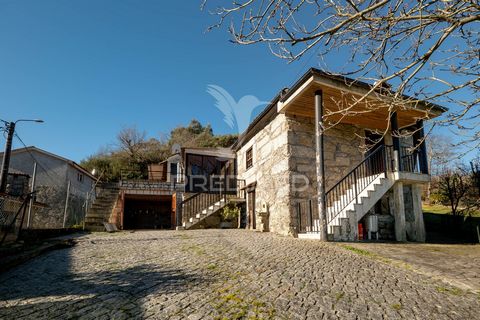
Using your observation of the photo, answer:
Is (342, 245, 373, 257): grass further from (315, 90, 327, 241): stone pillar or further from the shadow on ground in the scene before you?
the shadow on ground

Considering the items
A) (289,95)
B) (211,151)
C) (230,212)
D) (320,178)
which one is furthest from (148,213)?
(320,178)

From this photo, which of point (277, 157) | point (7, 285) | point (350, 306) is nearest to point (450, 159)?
point (350, 306)

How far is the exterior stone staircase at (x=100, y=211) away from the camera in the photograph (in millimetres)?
13109

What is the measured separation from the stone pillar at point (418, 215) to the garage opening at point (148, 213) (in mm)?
13688

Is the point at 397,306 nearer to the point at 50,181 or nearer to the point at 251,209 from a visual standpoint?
the point at 251,209

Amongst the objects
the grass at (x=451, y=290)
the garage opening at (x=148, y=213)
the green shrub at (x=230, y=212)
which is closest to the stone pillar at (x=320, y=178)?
the grass at (x=451, y=290)

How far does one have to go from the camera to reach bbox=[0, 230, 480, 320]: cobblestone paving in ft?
9.32

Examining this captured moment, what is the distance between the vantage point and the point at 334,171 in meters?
9.29

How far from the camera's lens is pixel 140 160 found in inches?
1241

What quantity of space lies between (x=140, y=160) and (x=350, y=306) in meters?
31.1

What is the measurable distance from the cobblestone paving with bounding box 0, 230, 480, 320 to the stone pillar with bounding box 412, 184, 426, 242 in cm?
465

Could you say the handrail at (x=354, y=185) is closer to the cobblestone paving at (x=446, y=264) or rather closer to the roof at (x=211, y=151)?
the cobblestone paving at (x=446, y=264)

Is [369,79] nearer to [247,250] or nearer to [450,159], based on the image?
[450,159]

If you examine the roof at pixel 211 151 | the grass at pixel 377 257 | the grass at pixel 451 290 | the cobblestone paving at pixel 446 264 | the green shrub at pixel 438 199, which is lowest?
the grass at pixel 451 290
